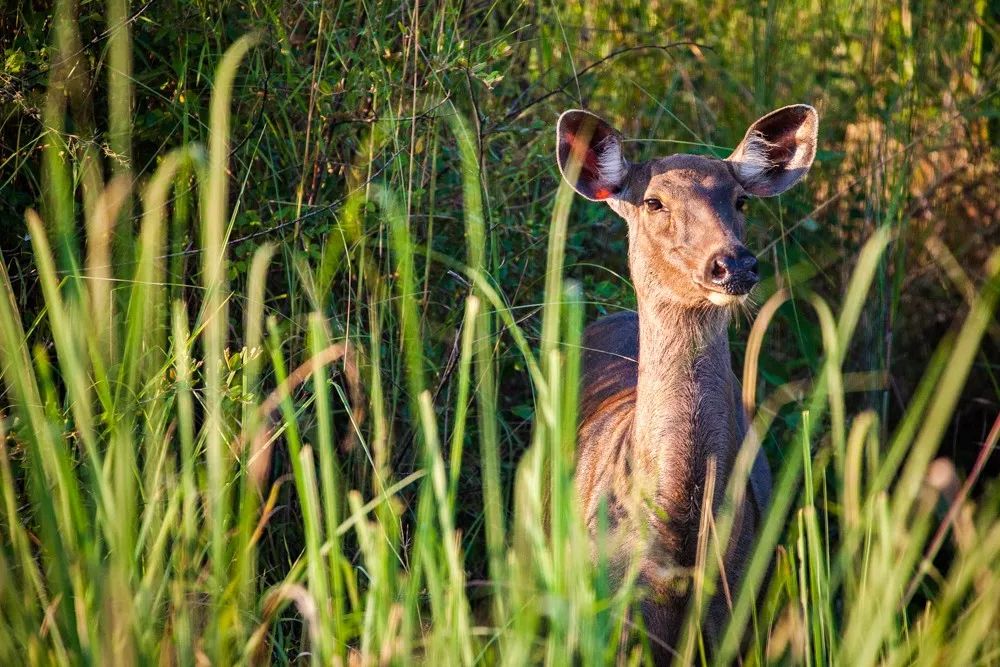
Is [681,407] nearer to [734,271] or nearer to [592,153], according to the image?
[734,271]

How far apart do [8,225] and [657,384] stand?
2206 millimetres

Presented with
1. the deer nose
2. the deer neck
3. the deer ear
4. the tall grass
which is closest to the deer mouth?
the deer nose

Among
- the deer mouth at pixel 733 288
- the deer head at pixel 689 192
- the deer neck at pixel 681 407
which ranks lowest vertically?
the deer neck at pixel 681 407

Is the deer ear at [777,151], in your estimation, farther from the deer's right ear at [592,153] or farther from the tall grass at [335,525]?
the tall grass at [335,525]

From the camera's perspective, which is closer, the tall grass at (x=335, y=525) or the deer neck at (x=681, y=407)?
the tall grass at (x=335, y=525)

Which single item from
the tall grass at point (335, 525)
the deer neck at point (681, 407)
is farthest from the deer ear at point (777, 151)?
the tall grass at point (335, 525)

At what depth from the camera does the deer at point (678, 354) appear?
3607mm

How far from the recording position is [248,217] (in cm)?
437

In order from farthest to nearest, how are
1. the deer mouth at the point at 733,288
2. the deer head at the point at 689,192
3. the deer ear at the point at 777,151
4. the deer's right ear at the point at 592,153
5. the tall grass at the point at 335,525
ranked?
the deer ear at the point at 777,151 < the deer's right ear at the point at 592,153 < the deer head at the point at 689,192 < the deer mouth at the point at 733,288 < the tall grass at the point at 335,525

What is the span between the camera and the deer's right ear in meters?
4.09

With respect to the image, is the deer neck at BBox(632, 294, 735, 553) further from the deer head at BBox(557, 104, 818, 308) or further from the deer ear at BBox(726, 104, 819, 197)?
the deer ear at BBox(726, 104, 819, 197)

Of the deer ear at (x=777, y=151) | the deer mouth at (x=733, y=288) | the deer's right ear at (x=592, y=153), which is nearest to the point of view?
the deer mouth at (x=733, y=288)

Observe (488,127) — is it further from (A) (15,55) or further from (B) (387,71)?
(A) (15,55)

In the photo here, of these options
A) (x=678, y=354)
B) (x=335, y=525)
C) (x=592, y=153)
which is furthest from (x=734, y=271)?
(x=335, y=525)
